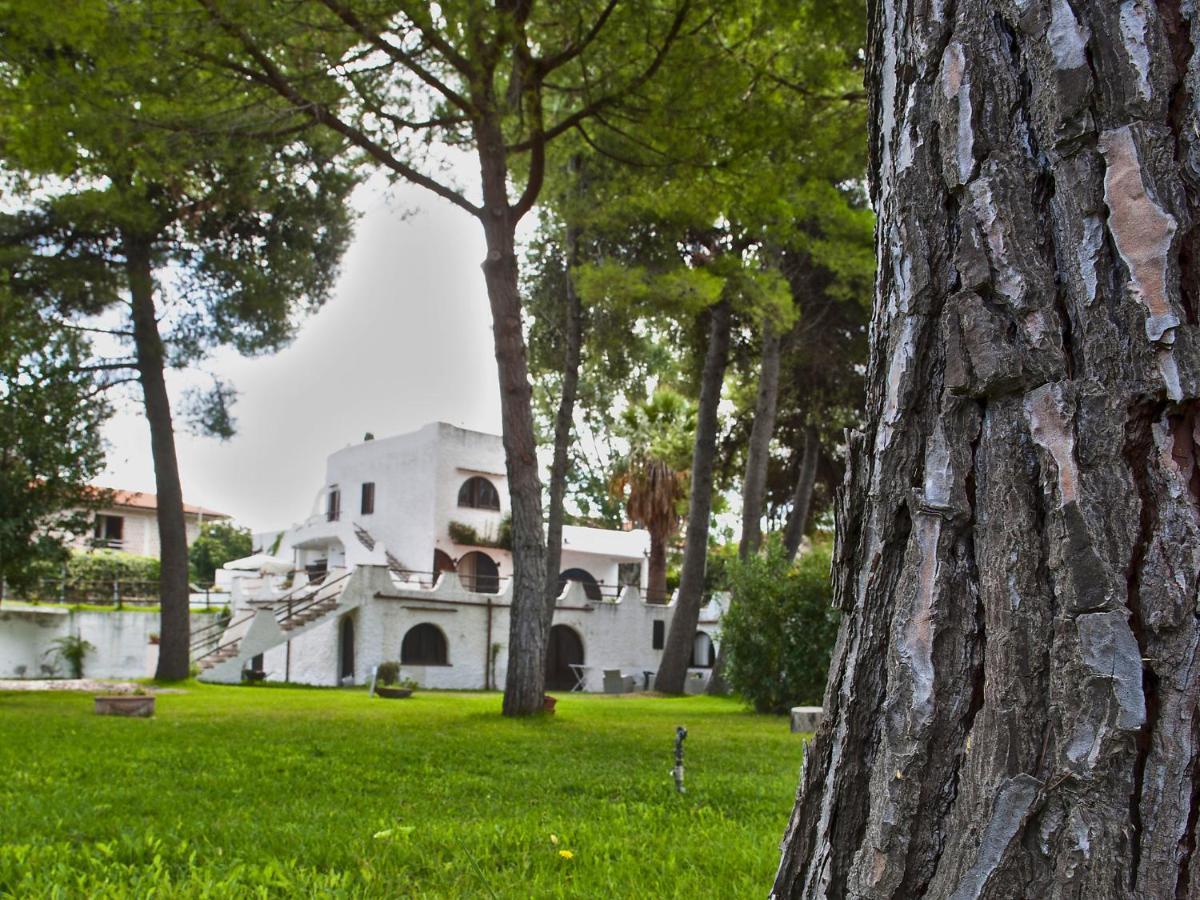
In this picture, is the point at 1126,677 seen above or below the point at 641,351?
below

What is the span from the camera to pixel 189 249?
21.6m

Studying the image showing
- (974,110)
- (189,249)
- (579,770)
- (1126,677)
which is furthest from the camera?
(189,249)

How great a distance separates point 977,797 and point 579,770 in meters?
6.06

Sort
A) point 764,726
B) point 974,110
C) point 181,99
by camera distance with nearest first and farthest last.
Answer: point 974,110, point 181,99, point 764,726

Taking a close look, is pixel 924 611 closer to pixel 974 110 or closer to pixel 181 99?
pixel 974 110

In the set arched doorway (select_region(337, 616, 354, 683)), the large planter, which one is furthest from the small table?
the large planter

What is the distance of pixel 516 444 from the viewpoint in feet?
42.6

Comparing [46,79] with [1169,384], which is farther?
[46,79]

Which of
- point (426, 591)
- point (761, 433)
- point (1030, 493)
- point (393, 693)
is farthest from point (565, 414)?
point (1030, 493)

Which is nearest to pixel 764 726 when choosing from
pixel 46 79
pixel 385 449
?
pixel 46 79

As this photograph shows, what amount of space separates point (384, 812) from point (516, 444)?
820cm

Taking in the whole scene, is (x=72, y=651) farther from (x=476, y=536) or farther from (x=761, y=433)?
(x=761, y=433)

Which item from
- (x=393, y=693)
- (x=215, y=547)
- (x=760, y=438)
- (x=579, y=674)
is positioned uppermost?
(x=760, y=438)

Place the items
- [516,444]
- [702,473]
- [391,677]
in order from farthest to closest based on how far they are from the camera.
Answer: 1. [391,677]
2. [702,473]
3. [516,444]
